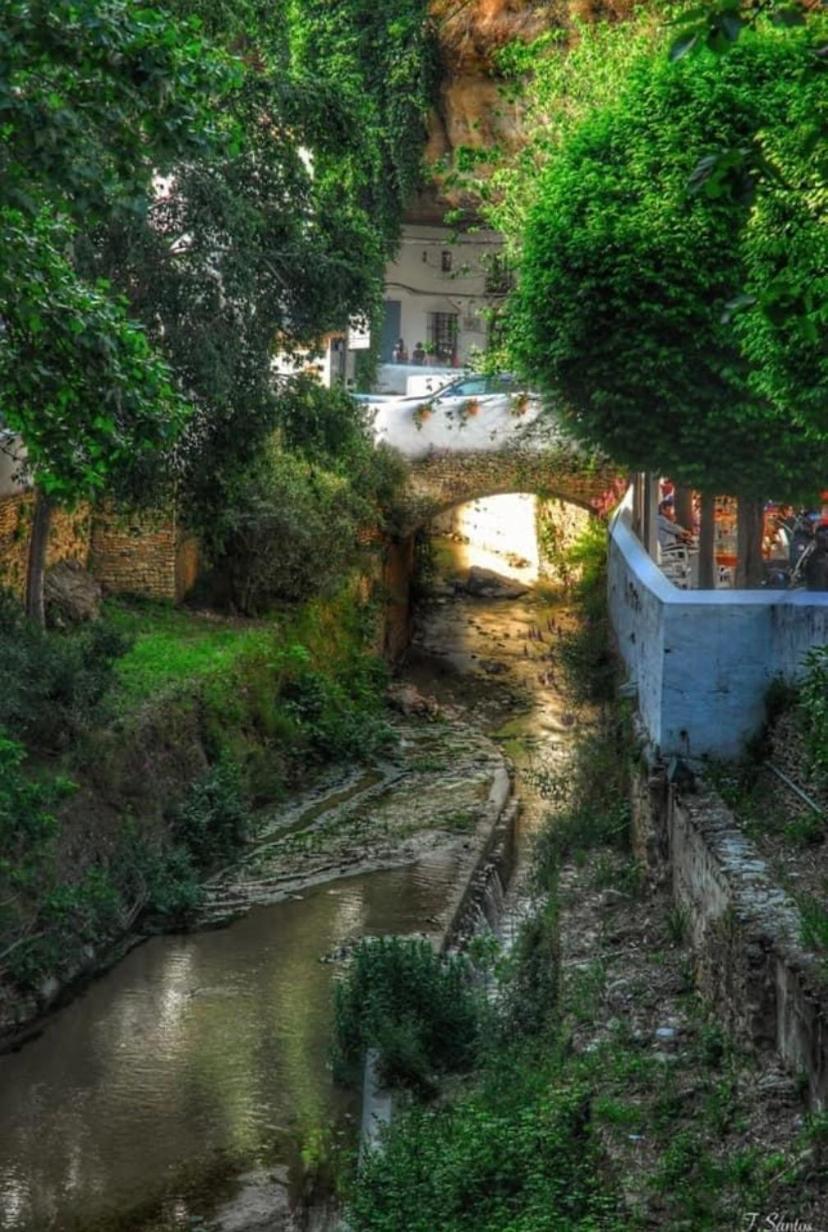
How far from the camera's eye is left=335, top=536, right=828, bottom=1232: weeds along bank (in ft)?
26.8

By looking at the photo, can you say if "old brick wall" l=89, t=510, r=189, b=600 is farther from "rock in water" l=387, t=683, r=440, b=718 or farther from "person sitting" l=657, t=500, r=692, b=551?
"person sitting" l=657, t=500, r=692, b=551

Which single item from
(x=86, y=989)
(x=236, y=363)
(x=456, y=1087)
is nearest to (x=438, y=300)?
(x=236, y=363)

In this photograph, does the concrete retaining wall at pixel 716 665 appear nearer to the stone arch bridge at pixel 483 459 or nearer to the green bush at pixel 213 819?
the green bush at pixel 213 819

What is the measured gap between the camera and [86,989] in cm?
1518

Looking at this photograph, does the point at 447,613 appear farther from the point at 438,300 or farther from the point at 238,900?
the point at 238,900

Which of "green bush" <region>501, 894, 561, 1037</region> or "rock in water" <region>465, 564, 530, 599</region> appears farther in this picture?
"rock in water" <region>465, 564, 530, 599</region>

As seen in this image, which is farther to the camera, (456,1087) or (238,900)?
(238,900)

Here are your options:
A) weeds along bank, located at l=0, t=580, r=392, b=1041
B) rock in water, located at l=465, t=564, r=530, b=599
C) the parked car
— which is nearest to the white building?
rock in water, located at l=465, t=564, r=530, b=599

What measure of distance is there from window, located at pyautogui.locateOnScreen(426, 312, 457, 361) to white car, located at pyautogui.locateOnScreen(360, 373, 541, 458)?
13.4 meters

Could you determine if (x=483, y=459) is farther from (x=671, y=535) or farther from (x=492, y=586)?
(x=492, y=586)

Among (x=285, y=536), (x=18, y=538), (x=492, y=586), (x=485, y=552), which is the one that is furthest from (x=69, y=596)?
(x=485, y=552)

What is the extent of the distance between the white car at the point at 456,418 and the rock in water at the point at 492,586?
6.66 m

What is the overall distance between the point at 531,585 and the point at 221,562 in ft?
39.5

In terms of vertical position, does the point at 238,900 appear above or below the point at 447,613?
below
